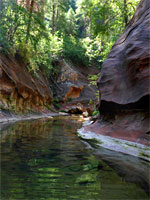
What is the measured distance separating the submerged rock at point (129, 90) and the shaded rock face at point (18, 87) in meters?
9.02

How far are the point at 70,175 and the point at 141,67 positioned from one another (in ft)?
13.1

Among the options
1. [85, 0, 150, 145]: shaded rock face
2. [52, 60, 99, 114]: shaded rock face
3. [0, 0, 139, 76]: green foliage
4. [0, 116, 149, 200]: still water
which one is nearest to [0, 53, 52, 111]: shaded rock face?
[0, 0, 139, 76]: green foliage

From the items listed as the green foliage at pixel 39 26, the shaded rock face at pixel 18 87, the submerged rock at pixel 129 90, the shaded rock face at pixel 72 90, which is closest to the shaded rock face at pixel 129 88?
the submerged rock at pixel 129 90

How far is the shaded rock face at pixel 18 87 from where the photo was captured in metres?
14.5

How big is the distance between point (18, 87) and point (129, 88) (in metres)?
11.8

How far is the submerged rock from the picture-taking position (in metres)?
5.33

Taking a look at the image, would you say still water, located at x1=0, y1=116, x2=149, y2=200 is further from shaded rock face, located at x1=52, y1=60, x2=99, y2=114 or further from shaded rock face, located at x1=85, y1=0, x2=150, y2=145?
shaded rock face, located at x1=52, y1=60, x2=99, y2=114

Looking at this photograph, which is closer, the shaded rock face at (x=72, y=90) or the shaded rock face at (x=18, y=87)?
the shaded rock face at (x=18, y=87)

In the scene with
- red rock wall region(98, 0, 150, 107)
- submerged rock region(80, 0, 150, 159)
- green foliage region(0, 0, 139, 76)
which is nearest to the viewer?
submerged rock region(80, 0, 150, 159)

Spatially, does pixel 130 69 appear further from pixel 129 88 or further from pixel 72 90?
pixel 72 90

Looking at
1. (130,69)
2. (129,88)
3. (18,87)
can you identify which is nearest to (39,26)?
(18,87)

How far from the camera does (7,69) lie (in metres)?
14.8

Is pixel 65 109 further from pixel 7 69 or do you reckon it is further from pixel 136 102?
pixel 136 102

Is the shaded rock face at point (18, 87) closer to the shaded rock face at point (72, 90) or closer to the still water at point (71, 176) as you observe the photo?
the shaded rock face at point (72, 90)
